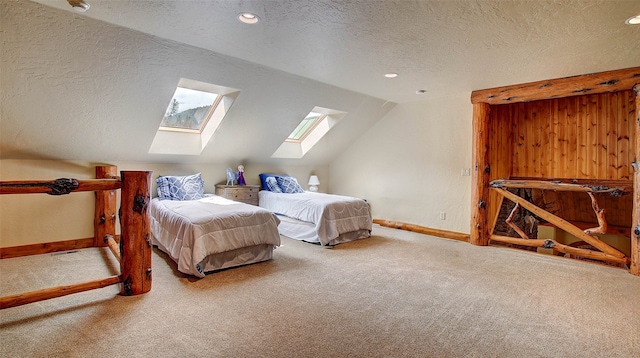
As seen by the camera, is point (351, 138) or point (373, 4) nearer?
point (373, 4)

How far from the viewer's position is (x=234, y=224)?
11.6 ft

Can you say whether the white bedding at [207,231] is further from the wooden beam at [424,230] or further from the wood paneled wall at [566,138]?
the wood paneled wall at [566,138]

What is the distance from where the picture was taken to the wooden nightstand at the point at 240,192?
17.3 feet

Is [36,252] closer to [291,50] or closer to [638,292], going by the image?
[291,50]

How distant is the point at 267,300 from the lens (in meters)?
2.77

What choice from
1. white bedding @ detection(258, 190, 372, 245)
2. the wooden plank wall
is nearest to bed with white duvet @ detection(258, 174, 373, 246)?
white bedding @ detection(258, 190, 372, 245)

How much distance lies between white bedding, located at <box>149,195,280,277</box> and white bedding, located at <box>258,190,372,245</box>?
87cm

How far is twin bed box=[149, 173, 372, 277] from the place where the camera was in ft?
10.9

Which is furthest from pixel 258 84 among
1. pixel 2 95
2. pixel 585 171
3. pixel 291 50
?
pixel 585 171

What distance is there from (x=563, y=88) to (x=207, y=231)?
4.37 meters

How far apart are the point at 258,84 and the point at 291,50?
1009 mm

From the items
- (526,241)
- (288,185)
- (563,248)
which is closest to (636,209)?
(563,248)

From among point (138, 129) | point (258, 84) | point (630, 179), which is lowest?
point (630, 179)

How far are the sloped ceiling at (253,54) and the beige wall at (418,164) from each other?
0.65 metres
